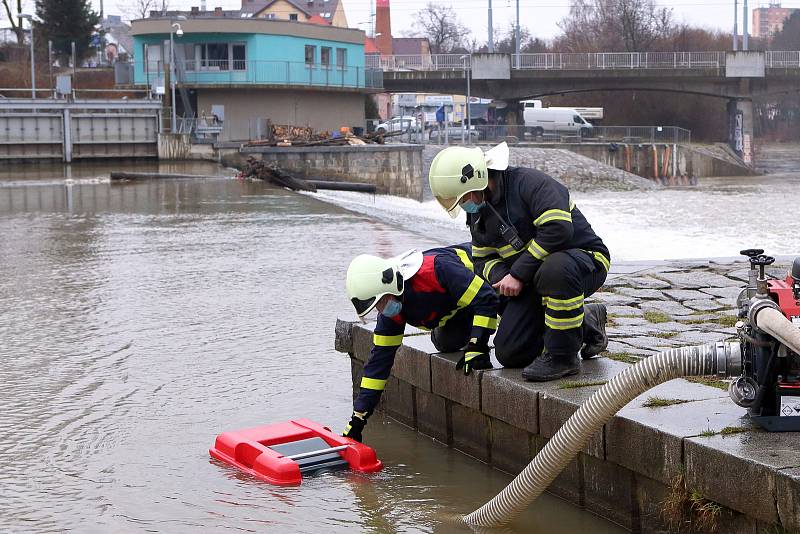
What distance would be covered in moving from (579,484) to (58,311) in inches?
324

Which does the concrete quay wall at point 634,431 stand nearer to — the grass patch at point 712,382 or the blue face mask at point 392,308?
the grass patch at point 712,382

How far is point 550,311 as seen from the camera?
6.27 m

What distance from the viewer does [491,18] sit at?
268 ft

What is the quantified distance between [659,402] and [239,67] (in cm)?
5127

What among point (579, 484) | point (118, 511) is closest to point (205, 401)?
point (118, 511)

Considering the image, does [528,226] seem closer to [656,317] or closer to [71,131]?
[656,317]

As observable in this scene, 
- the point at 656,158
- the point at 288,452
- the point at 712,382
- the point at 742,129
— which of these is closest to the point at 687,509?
the point at 712,382

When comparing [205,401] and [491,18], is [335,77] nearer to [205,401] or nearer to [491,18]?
[491,18]

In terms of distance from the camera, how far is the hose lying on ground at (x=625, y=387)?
512 centimetres

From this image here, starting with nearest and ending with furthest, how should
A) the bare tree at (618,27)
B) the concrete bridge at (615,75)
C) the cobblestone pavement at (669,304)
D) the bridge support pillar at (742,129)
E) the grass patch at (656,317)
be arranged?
the cobblestone pavement at (669,304) < the grass patch at (656,317) < the concrete bridge at (615,75) < the bridge support pillar at (742,129) < the bare tree at (618,27)

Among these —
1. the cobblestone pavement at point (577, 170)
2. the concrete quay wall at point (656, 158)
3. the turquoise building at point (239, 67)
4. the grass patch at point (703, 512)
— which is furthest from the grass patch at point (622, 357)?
the concrete quay wall at point (656, 158)

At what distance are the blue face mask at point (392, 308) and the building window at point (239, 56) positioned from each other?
4972 cm

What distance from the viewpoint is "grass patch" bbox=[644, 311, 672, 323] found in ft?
27.8

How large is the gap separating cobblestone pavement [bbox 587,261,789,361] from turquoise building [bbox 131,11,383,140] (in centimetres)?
4375
